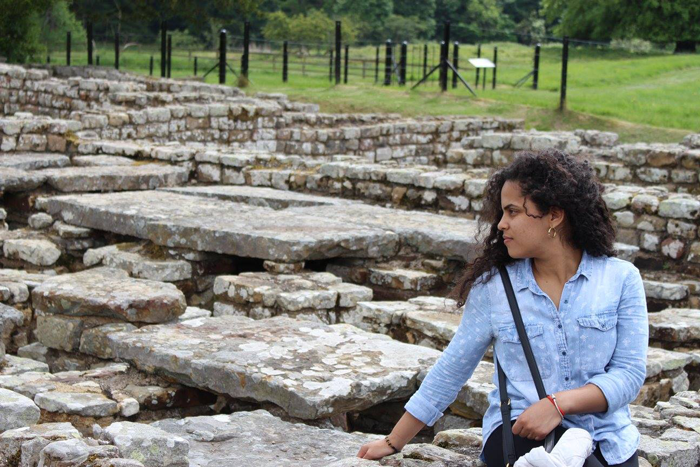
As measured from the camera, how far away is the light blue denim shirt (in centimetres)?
334

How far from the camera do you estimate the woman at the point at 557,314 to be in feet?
10.9

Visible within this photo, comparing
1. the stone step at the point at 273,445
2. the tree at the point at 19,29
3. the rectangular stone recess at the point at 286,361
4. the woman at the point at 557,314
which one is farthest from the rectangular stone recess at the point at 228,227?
the tree at the point at 19,29

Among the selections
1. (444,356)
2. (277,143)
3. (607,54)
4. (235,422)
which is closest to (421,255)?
(235,422)

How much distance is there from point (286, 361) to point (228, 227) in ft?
9.16

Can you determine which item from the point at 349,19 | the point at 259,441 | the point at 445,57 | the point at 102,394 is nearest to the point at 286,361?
the point at 259,441

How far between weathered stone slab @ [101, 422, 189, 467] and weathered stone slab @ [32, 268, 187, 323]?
7.05ft

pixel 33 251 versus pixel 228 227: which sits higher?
pixel 228 227

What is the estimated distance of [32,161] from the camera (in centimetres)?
1134

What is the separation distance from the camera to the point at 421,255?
7984 mm

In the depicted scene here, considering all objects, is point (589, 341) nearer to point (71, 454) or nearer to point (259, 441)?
point (259, 441)

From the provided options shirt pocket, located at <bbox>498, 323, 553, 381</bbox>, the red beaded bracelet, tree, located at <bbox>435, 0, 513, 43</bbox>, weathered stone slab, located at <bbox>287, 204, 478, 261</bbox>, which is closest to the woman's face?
shirt pocket, located at <bbox>498, 323, 553, 381</bbox>

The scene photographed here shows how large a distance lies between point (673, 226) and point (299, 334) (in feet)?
15.4

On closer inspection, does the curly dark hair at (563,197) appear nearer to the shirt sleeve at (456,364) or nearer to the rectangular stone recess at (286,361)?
the shirt sleeve at (456,364)

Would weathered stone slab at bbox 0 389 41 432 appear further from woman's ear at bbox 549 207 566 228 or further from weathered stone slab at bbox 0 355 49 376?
woman's ear at bbox 549 207 566 228
